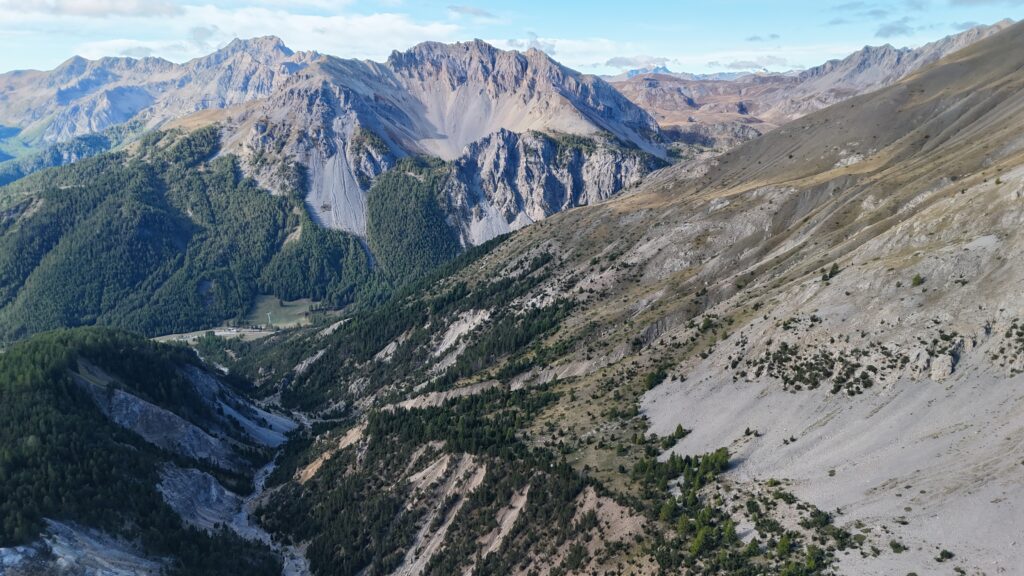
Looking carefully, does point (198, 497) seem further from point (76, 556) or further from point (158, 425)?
point (76, 556)

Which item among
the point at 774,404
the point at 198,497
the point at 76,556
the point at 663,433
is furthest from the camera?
the point at 198,497

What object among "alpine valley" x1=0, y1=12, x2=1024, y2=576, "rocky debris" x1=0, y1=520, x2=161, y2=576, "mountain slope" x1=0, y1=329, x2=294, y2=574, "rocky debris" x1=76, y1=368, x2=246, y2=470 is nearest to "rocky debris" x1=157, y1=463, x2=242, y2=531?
"alpine valley" x1=0, y1=12, x2=1024, y2=576

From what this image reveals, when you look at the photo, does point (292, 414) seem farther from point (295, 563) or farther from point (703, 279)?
point (703, 279)

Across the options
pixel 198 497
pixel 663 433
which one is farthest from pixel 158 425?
pixel 663 433

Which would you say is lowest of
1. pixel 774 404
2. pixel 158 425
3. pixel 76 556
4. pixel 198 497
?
pixel 198 497

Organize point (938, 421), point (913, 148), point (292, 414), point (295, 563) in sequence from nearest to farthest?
point (938, 421)
point (295, 563)
point (913, 148)
point (292, 414)

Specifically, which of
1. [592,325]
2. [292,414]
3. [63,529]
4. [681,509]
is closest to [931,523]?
[681,509]

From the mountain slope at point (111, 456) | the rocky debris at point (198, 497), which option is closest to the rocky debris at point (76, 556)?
the mountain slope at point (111, 456)

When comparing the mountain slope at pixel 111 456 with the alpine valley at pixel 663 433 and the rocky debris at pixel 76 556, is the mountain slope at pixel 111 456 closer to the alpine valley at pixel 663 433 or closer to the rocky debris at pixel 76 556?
the rocky debris at pixel 76 556

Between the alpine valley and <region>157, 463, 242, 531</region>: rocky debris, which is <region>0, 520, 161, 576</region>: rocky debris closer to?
the alpine valley
